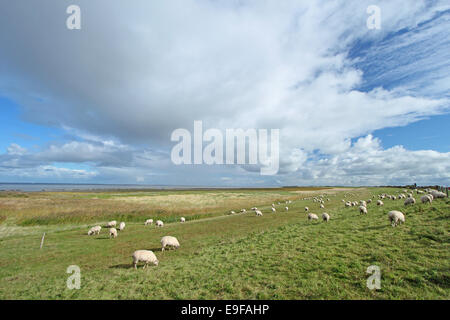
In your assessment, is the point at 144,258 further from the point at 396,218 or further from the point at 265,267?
the point at 396,218

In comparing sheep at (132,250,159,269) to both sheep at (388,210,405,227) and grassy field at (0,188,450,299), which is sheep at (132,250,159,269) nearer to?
grassy field at (0,188,450,299)

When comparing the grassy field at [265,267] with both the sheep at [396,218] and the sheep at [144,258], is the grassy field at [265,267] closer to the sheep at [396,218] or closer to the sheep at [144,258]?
the sheep at [396,218]

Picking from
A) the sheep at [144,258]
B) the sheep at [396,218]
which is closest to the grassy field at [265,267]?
the sheep at [396,218]

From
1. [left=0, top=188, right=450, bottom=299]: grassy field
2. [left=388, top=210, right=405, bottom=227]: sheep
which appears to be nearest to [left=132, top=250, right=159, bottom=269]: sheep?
[left=0, top=188, right=450, bottom=299]: grassy field

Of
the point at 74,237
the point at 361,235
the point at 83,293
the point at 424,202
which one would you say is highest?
the point at 424,202

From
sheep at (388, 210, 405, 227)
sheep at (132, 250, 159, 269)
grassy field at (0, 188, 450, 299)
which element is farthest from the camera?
sheep at (388, 210, 405, 227)

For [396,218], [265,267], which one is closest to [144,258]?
[265,267]

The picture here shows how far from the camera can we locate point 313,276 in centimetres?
949

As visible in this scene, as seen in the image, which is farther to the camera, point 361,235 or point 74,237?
point 74,237

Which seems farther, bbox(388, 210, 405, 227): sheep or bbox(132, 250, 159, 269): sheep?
bbox(388, 210, 405, 227): sheep
